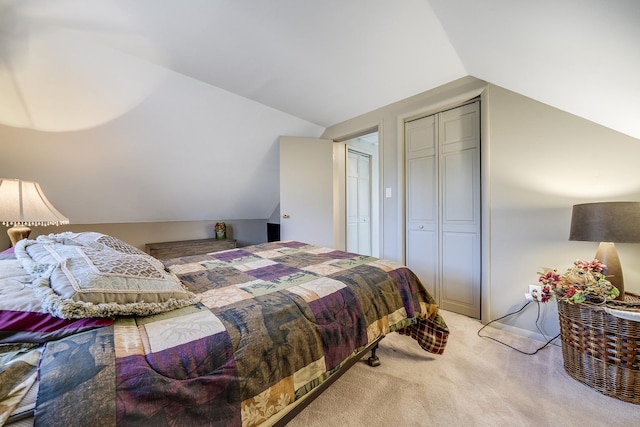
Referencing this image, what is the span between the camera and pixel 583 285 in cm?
134

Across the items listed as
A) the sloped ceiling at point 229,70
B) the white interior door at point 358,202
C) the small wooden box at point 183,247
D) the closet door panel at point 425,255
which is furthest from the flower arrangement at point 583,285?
the small wooden box at point 183,247

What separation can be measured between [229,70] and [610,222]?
9.06 ft

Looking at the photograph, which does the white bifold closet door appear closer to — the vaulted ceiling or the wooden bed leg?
the vaulted ceiling

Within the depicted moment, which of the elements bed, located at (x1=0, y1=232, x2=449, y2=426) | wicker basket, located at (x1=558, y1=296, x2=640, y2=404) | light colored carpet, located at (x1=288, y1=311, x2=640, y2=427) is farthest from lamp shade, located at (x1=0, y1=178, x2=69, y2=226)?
wicker basket, located at (x1=558, y1=296, x2=640, y2=404)

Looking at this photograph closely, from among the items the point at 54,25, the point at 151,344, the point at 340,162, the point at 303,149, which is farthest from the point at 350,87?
the point at 151,344

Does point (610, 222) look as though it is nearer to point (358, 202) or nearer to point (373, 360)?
point (373, 360)

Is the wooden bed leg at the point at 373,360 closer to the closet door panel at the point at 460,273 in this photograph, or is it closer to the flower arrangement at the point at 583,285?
the flower arrangement at the point at 583,285

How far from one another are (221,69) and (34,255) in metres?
1.75

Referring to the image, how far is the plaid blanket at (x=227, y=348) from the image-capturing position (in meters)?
0.53

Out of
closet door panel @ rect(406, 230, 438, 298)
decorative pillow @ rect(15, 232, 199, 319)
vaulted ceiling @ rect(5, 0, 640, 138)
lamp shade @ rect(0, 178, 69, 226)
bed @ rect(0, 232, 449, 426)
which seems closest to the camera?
bed @ rect(0, 232, 449, 426)

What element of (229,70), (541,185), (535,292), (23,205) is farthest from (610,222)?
(23,205)

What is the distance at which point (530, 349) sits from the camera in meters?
1.71

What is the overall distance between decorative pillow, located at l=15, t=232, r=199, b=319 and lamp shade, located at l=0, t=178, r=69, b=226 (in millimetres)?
701

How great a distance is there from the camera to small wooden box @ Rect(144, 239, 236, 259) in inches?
120
